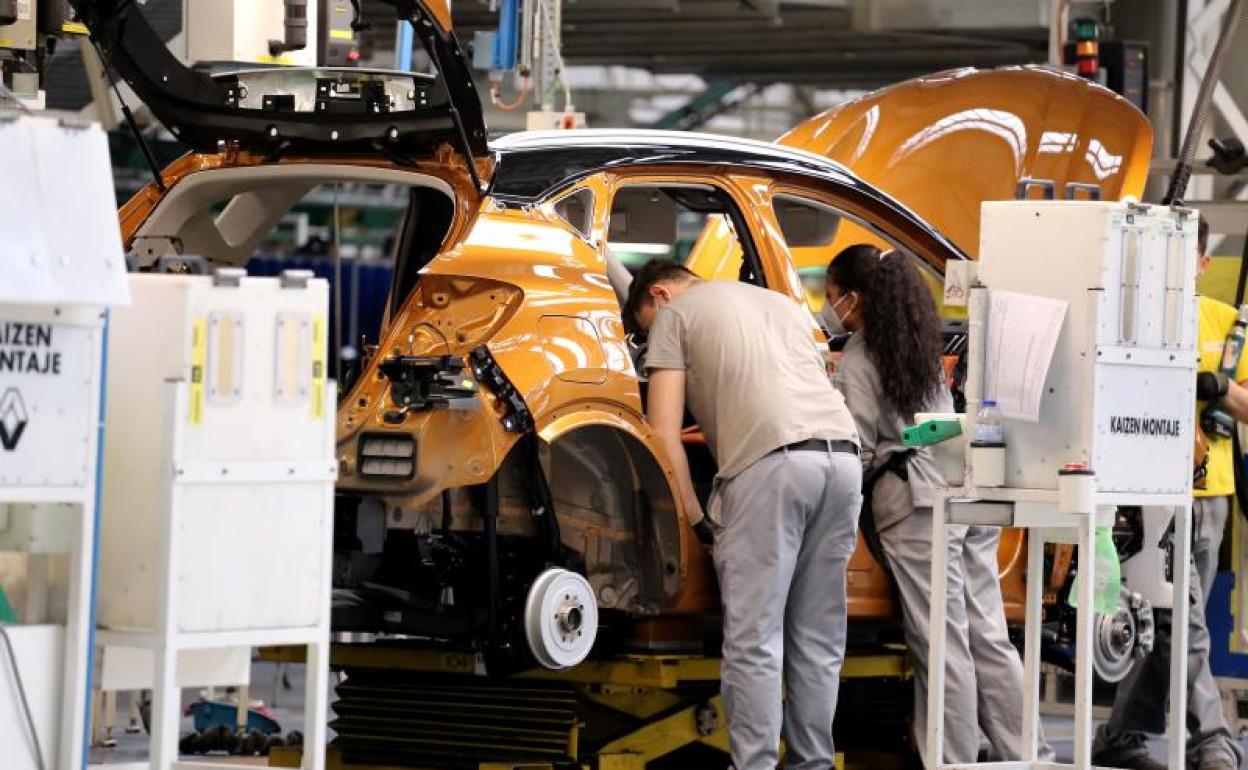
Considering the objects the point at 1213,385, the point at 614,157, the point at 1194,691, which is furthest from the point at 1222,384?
the point at 614,157

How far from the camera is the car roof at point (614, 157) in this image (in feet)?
24.2

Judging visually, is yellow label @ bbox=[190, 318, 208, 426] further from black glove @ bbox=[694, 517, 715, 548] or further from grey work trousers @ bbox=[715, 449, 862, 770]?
black glove @ bbox=[694, 517, 715, 548]

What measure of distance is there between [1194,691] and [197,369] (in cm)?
525

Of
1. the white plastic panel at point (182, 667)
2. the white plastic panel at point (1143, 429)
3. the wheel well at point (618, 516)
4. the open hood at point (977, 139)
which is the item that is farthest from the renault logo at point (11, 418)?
the open hood at point (977, 139)

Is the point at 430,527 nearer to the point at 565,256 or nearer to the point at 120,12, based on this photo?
the point at 565,256

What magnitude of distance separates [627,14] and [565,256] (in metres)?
12.3

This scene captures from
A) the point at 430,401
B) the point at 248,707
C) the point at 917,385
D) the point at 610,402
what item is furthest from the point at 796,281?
the point at 248,707

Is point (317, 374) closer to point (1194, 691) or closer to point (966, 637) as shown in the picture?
point (966, 637)

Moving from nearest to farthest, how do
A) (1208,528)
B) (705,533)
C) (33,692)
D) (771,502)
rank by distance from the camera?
(33,692), (771,502), (705,533), (1208,528)

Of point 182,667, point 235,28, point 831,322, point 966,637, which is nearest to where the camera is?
point 182,667

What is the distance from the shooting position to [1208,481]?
9.41 meters

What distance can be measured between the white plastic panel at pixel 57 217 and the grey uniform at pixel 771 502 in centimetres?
268

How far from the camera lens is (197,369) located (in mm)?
5414

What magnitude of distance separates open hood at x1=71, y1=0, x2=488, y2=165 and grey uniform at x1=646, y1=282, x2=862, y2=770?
1048mm
